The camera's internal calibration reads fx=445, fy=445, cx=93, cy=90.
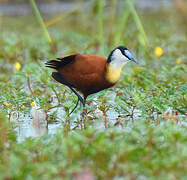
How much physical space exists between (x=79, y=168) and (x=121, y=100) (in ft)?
5.58

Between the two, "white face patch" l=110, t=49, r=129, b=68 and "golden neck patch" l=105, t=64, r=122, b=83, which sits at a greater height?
"white face patch" l=110, t=49, r=129, b=68

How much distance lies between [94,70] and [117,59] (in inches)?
8.6

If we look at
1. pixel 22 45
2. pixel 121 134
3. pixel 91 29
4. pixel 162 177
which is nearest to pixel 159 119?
pixel 121 134

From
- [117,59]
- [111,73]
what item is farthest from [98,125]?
[117,59]

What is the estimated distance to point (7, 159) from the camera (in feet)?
9.14

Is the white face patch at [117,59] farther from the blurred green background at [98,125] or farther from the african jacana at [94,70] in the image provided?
the blurred green background at [98,125]

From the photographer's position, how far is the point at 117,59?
3.79 metres

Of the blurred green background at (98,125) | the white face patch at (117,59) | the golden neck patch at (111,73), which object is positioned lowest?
the blurred green background at (98,125)

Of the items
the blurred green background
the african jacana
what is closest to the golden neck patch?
the african jacana

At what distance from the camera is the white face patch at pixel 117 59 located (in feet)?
12.4

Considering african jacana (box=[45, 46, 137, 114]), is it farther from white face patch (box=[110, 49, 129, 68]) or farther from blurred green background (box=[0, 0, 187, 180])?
blurred green background (box=[0, 0, 187, 180])

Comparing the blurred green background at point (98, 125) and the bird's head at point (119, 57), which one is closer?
the blurred green background at point (98, 125)

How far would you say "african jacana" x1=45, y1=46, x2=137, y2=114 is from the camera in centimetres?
379

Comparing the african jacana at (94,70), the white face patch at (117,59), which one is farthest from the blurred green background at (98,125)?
the white face patch at (117,59)
